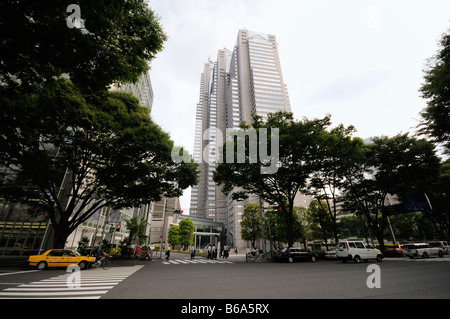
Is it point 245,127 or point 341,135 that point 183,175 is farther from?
point 341,135

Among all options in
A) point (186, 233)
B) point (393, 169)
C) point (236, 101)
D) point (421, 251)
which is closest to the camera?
point (421, 251)

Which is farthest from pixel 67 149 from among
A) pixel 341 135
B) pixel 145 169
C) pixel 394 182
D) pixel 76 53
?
pixel 394 182

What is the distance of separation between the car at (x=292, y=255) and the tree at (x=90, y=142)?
1138cm

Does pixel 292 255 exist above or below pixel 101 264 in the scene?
above

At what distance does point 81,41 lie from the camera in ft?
17.9

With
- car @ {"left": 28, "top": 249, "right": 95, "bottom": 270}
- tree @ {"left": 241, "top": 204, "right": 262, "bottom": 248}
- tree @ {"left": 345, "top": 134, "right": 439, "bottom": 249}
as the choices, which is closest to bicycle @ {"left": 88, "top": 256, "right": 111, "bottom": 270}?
car @ {"left": 28, "top": 249, "right": 95, "bottom": 270}

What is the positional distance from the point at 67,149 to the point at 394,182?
106 ft

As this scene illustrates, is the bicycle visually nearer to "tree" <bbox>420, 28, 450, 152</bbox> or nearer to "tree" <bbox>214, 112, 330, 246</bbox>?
"tree" <bbox>214, 112, 330, 246</bbox>

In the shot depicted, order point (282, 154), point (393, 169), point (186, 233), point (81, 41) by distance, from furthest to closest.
Answer: point (186, 233), point (393, 169), point (282, 154), point (81, 41)

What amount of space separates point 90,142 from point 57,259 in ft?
27.0

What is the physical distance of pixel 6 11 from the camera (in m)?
4.43

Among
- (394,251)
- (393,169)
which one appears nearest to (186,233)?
(394,251)

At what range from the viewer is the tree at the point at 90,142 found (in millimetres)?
11102

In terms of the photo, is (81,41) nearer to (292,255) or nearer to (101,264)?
(101,264)
